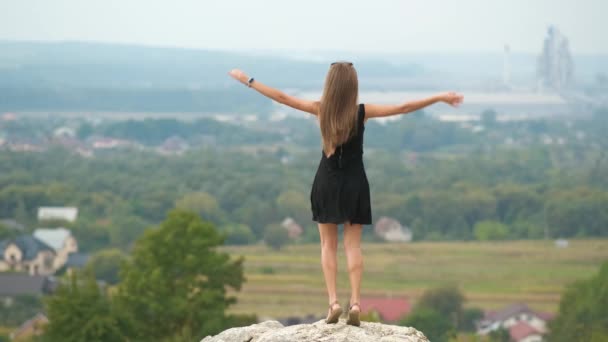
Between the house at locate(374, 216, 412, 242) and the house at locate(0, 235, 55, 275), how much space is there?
68.7 ft

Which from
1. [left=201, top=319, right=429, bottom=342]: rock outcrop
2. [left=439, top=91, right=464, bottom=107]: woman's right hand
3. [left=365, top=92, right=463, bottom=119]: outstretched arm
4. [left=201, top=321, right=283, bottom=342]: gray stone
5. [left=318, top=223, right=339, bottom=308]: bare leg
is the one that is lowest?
[left=201, top=321, right=283, bottom=342]: gray stone

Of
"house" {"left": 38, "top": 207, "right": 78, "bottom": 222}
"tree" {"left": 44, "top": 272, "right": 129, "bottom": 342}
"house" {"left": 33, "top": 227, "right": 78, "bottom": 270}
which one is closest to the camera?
"tree" {"left": 44, "top": 272, "right": 129, "bottom": 342}

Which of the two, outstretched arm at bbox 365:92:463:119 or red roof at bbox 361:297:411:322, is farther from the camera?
red roof at bbox 361:297:411:322

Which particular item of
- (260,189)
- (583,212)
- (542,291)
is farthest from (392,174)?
(542,291)

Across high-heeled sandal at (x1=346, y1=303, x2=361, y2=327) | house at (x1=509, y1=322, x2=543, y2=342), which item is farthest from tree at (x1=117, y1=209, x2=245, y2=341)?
house at (x1=509, y1=322, x2=543, y2=342)

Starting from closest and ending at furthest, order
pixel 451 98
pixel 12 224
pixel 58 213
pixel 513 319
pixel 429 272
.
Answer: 1. pixel 451 98
2. pixel 513 319
3. pixel 429 272
4. pixel 12 224
5. pixel 58 213

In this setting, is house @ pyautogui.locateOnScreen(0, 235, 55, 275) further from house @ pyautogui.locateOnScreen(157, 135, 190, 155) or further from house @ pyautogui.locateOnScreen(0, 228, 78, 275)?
house @ pyautogui.locateOnScreen(157, 135, 190, 155)

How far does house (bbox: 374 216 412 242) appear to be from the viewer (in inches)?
3221

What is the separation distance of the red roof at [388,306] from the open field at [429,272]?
104 centimetres

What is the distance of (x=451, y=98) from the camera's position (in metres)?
9.12

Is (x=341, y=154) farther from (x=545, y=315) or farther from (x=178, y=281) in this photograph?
(x=545, y=315)

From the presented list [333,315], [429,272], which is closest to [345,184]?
[333,315]

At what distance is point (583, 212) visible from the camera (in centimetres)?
8656

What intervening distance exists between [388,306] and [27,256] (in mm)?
25427
